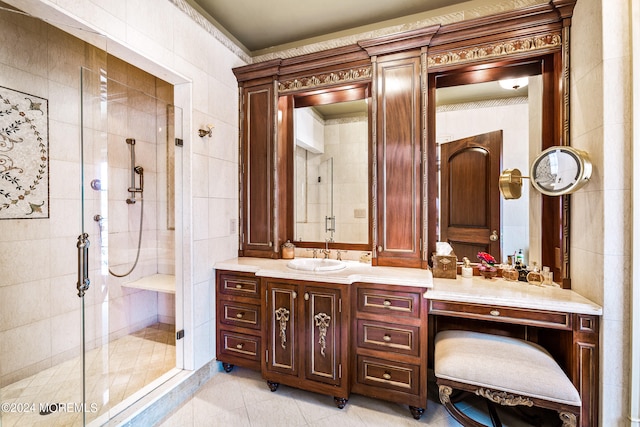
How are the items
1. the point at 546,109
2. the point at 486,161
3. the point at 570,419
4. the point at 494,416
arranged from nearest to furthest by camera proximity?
the point at 570,419, the point at 494,416, the point at 546,109, the point at 486,161

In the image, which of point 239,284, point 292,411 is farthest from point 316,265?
point 292,411

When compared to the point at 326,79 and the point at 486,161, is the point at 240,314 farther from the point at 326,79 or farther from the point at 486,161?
the point at 486,161

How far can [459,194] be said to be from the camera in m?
2.14

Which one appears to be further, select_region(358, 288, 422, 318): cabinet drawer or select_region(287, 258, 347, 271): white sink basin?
select_region(287, 258, 347, 271): white sink basin

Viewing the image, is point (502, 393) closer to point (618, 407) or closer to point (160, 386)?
point (618, 407)

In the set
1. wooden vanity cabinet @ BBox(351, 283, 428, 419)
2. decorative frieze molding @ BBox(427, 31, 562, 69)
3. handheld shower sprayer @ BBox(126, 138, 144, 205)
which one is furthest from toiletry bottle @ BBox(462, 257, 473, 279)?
handheld shower sprayer @ BBox(126, 138, 144, 205)

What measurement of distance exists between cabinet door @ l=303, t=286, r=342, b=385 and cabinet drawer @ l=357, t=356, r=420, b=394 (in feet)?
0.55

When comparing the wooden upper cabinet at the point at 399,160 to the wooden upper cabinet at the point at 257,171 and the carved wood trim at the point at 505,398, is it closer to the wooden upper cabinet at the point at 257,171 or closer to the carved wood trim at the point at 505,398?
the carved wood trim at the point at 505,398

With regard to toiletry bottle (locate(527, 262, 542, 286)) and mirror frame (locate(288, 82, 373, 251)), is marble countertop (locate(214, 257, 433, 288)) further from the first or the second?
toiletry bottle (locate(527, 262, 542, 286))

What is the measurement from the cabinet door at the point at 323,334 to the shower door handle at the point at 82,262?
1.24m

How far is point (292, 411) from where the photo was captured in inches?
72.7

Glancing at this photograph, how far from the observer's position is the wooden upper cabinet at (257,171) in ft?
8.22

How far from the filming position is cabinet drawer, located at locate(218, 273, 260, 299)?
2150 mm

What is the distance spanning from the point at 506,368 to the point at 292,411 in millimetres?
1318
